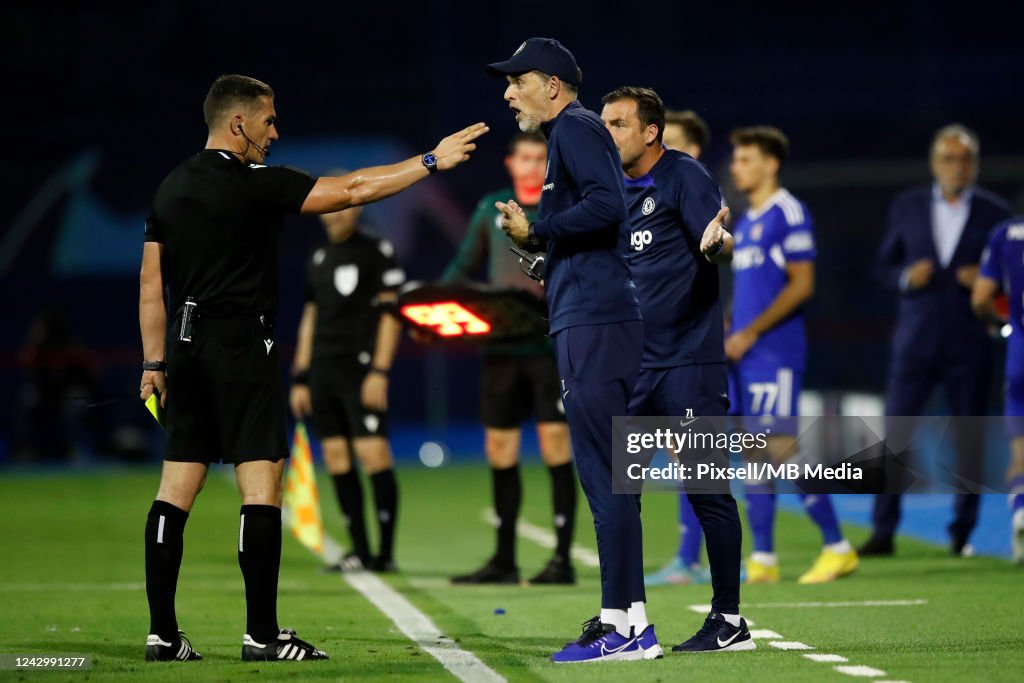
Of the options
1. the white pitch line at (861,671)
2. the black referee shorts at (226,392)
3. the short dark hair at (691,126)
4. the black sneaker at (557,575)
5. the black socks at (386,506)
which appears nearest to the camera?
the white pitch line at (861,671)

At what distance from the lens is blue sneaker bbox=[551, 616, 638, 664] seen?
577cm

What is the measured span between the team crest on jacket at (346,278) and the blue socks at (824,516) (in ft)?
9.75

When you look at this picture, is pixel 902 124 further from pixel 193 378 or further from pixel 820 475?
pixel 193 378

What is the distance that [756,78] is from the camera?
81.8 feet

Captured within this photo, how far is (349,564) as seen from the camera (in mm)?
9523

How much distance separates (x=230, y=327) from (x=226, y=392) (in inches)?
9.6

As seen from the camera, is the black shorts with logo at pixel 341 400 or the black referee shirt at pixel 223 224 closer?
the black referee shirt at pixel 223 224

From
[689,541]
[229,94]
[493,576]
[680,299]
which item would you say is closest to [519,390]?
[493,576]

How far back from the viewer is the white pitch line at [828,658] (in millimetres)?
5832

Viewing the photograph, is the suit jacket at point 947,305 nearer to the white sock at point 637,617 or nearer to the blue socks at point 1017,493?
the blue socks at point 1017,493

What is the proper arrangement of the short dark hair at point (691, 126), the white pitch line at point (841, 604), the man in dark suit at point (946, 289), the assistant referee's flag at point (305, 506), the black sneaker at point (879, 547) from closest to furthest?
the white pitch line at point (841, 604) < the short dark hair at point (691, 126) < the assistant referee's flag at point (305, 506) < the black sneaker at point (879, 547) < the man in dark suit at point (946, 289)

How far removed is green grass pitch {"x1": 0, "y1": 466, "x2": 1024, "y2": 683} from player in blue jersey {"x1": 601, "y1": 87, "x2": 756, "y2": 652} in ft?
1.22

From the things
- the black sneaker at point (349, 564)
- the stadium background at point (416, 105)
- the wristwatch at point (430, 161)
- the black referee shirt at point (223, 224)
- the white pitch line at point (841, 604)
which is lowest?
the white pitch line at point (841, 604)

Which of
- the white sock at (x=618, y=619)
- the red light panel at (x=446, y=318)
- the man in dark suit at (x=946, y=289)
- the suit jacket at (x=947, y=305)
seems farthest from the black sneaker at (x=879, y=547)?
the white sock at (x=618, y=619)
